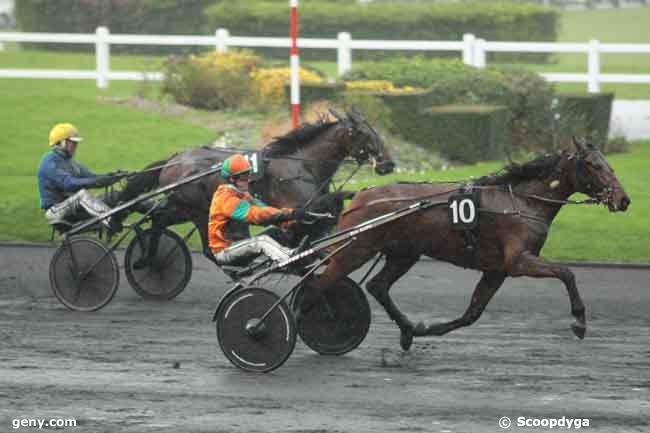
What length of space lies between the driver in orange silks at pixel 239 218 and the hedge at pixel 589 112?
397 inches

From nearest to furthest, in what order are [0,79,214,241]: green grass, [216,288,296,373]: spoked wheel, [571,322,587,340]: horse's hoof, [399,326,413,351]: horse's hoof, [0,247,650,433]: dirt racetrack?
[0,247,650,433]: dirt racetrack → [216,288,296,373]: spoked wheel → [571,322,587,340]: horse's hoof → [399,326,413,351]: horse's hoof → [0,79,214,241]: green grass

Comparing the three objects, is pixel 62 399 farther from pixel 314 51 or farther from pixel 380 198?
pixel 314 51

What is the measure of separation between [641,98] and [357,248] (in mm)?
18714

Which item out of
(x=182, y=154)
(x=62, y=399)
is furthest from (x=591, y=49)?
(x=62, y=399)

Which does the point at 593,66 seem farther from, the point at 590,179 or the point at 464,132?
the point at 590,179

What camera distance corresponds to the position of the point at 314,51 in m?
32.4

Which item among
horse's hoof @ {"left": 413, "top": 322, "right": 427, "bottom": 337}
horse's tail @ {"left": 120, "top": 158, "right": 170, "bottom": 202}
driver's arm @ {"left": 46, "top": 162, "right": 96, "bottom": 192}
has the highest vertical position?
driver's arm @ {"left": 46, "top": 162, "right": 96, "bottom": 192}

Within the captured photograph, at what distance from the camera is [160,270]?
11891 mm

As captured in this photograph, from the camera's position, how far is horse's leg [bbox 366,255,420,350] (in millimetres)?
9625

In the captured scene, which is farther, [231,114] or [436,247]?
[231,114]

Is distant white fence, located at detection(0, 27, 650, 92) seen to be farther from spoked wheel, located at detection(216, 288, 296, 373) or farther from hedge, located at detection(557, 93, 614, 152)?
spoked wheel, located at detection(216, 288, 296, 373)

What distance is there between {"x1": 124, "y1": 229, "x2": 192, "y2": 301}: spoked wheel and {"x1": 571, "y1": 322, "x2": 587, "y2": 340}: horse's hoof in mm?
3814

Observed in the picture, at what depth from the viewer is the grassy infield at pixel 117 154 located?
46.8ft

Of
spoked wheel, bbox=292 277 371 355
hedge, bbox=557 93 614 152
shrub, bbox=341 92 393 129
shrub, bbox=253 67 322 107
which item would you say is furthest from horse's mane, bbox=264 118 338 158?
shrub, bbox=253 67 322 107
